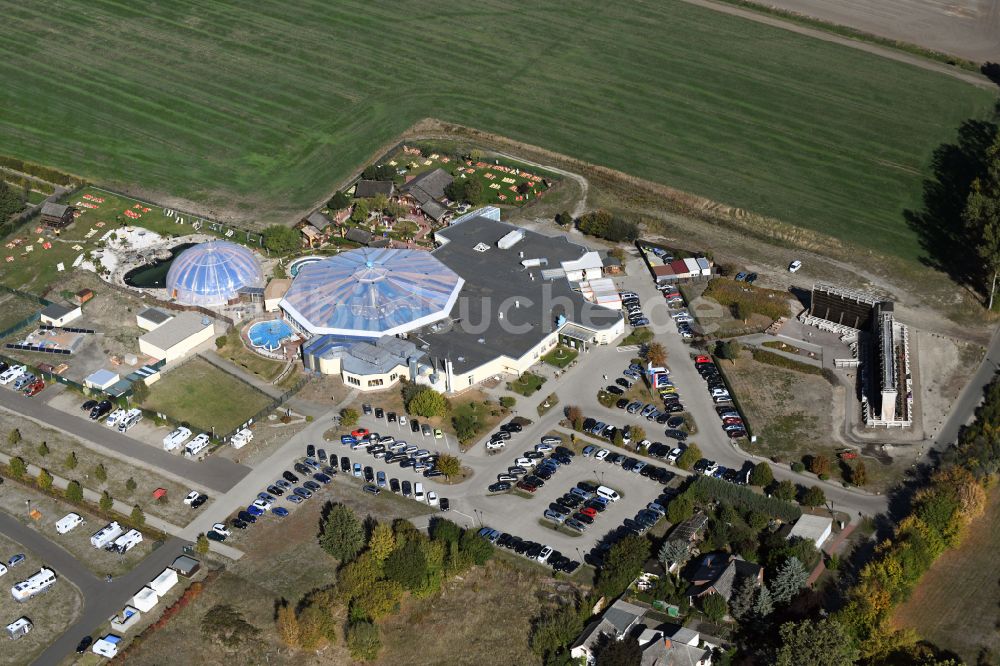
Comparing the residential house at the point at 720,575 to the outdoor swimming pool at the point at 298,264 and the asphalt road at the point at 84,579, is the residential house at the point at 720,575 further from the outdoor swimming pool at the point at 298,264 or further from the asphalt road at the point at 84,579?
the outdoor swimming pool at the point at 298,264

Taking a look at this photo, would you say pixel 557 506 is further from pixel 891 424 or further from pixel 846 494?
pixel 891 424

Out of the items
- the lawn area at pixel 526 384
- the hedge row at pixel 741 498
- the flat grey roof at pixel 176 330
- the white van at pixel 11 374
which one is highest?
the hedge row at pixel 741 498

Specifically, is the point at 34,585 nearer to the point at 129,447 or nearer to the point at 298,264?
the point at 129,447

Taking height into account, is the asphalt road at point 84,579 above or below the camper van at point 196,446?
below

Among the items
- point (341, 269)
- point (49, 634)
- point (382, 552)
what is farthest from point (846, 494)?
point (49, 634)

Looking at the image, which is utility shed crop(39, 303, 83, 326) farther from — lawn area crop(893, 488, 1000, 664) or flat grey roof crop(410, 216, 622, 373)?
lawn area crop(893, 488, 1000, 664)

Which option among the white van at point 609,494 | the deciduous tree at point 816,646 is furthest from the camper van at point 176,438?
the deciduous tree at point 816,646

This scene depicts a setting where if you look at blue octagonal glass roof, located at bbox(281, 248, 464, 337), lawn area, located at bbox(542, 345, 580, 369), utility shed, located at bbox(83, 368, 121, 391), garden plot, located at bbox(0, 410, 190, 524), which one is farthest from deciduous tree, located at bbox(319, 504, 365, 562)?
utility shed, located at bbox(83, 368, 121, 391)
